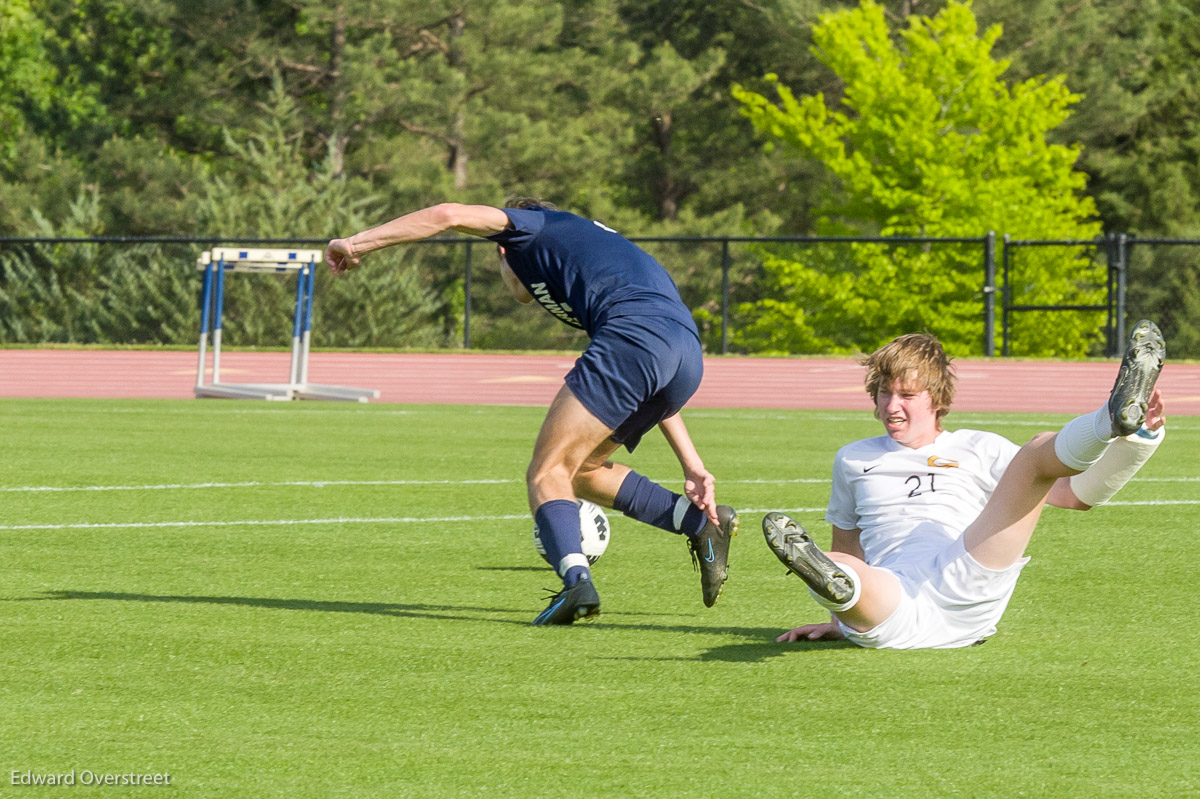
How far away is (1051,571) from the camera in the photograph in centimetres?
676

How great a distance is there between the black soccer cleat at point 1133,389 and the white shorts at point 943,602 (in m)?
0.73

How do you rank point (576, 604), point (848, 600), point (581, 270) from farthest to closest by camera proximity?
point (581, 270), point (576, 604), point (848, 600)

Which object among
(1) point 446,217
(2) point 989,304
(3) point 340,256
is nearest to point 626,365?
(1) point 446,217

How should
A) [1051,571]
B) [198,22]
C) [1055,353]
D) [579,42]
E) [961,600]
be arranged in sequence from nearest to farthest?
[961,600] → [1051,571] → [1055,353] → [198,22] → [579,42]

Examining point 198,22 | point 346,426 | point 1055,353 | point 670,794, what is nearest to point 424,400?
point 346,426

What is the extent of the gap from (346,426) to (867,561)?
9831 millimetres

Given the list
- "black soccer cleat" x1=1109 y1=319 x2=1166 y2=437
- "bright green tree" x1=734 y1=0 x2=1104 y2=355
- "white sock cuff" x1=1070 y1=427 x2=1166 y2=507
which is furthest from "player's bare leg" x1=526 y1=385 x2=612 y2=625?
"bright green tree" x1=734 y1=0 x2=1104 y2=355

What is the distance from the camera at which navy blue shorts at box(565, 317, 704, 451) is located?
5.50 meters

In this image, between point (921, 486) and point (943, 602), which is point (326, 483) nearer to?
point (921, 486)

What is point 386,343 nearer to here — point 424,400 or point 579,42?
point 424,400

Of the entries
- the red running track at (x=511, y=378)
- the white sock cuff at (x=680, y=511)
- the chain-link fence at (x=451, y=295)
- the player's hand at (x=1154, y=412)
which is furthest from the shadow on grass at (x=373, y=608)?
the chain-link fence at (x=451, y=295)

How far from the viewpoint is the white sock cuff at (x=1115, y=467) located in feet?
15.3

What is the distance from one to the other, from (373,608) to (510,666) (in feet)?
3.96

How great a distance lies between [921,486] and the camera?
17.6ft
